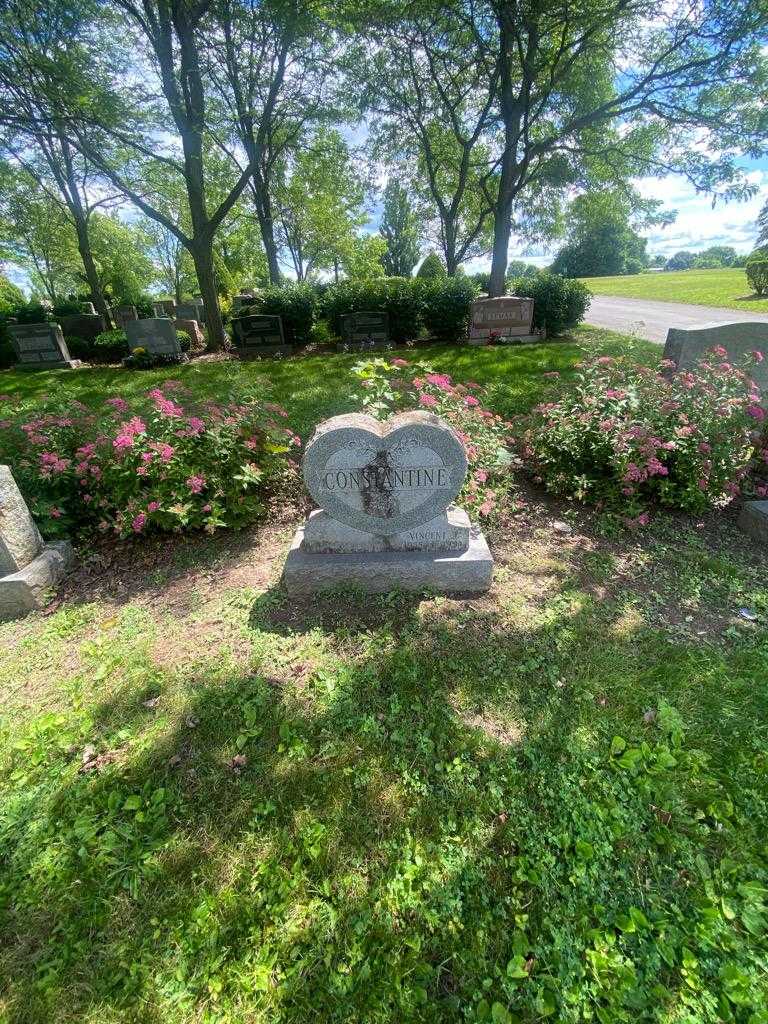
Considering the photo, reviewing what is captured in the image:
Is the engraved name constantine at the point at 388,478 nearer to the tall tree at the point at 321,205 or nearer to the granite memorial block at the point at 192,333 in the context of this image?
the granite memorial block at the point at 192,333

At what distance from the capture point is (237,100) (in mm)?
12938

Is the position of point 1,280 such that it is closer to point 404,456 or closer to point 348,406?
point 348,406

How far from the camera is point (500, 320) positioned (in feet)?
38.1

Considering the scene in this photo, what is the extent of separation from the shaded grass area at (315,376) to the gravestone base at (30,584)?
3.12 metres

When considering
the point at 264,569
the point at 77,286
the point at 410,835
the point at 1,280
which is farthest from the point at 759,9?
the point at 77,286

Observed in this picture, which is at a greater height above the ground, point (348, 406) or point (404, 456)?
point (404, 456)

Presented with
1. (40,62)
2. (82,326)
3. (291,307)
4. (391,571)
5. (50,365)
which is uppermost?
(40,62)

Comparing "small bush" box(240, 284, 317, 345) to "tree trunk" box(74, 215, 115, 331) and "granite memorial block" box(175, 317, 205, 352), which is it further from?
"tree trunk" box(74, 215, 115, 331)

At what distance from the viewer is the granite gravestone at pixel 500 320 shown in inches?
453

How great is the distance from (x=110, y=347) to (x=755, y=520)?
14.8m

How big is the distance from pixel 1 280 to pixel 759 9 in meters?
39.8

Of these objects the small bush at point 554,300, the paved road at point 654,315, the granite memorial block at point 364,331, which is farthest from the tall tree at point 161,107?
the paved road at point 654,315

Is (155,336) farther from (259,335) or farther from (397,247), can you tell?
(397,247)

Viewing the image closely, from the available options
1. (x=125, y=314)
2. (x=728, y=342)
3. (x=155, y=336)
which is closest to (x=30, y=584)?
(x=728, y=342)
